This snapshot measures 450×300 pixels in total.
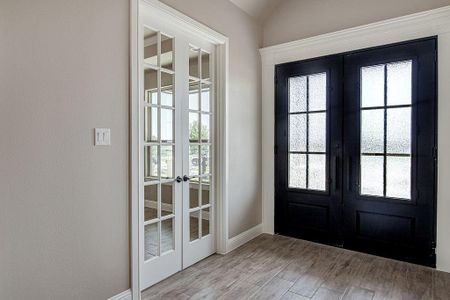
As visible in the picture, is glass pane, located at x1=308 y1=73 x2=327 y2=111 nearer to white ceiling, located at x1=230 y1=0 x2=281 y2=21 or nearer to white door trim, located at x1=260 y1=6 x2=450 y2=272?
white door trim, located at x1=260 y1=6 x2=450 y2=272

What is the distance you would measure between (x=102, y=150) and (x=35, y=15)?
34.9 inches

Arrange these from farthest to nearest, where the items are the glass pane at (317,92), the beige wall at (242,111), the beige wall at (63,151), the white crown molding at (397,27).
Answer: the glass pane at (317,92) < the beige wall at (242,111) < the white crown molding at (397,27) < the beige wall at (63,151)

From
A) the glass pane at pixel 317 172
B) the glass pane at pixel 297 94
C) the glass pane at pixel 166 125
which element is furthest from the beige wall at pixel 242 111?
the glass pane at pixel 166 125

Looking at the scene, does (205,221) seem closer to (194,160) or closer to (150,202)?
(194,160)

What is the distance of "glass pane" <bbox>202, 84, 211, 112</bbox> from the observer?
9.79 feet

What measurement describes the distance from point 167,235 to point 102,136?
3.83 ft

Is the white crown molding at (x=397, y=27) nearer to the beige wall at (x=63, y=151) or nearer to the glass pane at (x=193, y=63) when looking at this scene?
the glass pane at (x=193, y=63)

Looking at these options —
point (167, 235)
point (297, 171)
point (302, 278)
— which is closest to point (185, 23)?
point (167, 235)

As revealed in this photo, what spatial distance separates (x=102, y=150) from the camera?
1953mm

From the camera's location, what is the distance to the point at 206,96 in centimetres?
303

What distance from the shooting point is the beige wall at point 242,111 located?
10.5 feet

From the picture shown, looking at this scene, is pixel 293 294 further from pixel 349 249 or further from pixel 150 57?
pixel 150 57

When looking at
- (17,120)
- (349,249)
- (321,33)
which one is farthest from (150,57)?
(349,249)

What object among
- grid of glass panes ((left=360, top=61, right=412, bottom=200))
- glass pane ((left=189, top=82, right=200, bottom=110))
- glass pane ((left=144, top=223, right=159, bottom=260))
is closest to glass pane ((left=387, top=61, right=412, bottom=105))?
grid of glass panes ((left=360, top=61, right=412, bottom=200))
